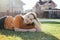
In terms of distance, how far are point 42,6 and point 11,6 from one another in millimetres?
246

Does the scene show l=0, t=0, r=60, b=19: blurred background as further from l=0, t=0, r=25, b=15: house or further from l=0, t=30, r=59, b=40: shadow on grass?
l=0, t=30, r=59, b=40: shadow on grass

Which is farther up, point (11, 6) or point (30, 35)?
point (11, 6)

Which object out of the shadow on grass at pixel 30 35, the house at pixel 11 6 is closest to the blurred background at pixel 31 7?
the house at pixel 11 6

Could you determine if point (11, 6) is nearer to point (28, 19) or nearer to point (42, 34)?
point (28, 19)

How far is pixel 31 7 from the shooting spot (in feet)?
3.91

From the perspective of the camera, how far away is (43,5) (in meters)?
1.19

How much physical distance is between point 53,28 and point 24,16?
25 centimetres

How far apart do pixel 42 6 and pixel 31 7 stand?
9cm

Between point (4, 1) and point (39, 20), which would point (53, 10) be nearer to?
point (39, 20)

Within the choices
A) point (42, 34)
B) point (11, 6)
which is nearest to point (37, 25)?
point (42, 34)

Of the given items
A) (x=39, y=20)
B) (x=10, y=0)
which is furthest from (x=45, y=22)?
(x=10, y=0)

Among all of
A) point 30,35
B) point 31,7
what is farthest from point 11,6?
point 30,35

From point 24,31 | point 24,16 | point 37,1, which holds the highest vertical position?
point 37,1

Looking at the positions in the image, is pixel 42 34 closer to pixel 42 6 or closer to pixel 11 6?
pixel 42 6
